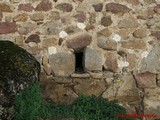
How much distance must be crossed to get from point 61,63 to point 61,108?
58 centimetres

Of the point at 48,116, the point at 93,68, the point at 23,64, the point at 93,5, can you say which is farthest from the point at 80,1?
the point at 48,116

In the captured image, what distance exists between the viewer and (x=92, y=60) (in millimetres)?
5000

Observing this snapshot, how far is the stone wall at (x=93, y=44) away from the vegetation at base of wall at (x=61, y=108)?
16cm

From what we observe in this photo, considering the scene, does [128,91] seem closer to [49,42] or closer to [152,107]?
[152,107]

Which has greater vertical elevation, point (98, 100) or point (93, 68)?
point (93, 68)

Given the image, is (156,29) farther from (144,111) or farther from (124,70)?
(144,111)

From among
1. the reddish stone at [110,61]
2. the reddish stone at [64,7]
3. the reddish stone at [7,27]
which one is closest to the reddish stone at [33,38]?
the reddish stone at [7,27]

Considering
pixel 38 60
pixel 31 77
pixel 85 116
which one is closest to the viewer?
pixel 31 77

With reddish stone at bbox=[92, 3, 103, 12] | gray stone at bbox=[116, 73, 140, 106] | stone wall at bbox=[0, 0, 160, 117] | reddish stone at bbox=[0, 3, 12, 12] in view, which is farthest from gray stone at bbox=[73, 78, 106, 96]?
reddish stone at bbox=[0, 3, 12, 12]

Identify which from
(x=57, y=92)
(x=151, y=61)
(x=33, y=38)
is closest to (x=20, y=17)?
(x=33, y=38)

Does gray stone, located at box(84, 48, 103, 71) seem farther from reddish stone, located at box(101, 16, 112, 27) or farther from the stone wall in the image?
reddish stone, located at box(101, 16, 112, 27)

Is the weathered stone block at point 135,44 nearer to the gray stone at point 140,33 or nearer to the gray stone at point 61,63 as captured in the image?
the gray stone at point 140,33

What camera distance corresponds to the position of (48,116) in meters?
4.42

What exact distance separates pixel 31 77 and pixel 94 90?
106 cm
